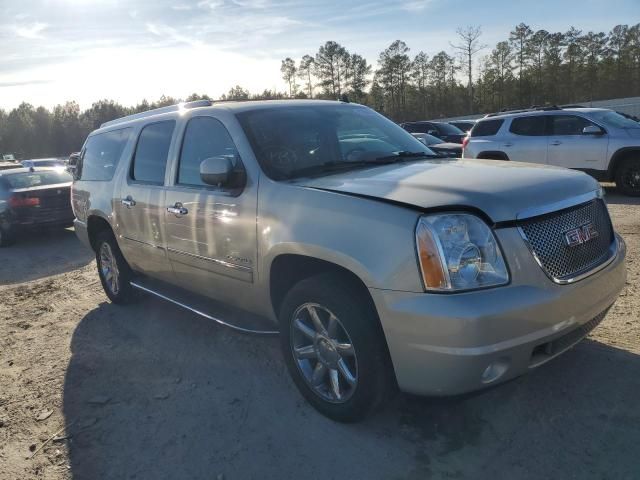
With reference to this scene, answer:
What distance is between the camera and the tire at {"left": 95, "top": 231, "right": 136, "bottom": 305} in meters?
5.58

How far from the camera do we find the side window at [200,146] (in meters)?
3.84

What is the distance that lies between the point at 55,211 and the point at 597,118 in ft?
35.8

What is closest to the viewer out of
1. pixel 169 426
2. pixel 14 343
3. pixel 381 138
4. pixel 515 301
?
pixel 515 301

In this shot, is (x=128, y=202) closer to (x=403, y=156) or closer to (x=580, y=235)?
(x=403, y=156)

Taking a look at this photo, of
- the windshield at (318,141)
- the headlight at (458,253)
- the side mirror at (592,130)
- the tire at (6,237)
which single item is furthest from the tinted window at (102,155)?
the side mirror at (592,130)

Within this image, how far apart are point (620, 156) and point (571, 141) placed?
95cm

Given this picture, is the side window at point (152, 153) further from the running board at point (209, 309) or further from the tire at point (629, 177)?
the tire at point (629, 177)

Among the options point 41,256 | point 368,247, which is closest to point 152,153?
point 368,247

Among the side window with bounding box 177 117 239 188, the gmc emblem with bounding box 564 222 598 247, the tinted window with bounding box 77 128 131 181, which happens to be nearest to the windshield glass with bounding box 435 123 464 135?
the tinted window with bounding box 77 128 131 181

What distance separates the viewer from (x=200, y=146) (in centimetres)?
409

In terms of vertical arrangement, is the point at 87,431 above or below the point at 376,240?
below

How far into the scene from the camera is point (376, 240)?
2.68m

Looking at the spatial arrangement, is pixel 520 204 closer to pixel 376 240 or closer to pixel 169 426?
pixel 376 240

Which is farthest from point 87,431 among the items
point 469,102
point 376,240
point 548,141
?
point 469,102
